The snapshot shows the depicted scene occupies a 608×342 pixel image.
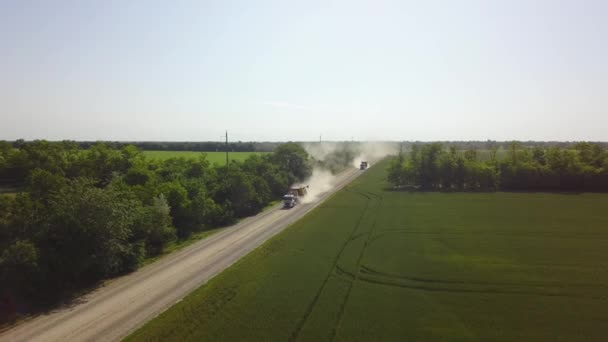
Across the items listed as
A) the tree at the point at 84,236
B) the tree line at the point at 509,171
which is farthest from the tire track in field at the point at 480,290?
the tree line at the point at 509,171

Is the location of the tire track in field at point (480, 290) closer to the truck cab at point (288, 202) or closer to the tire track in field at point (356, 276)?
the tire track in field at point (356, 276)

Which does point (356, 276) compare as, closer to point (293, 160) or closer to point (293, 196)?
point (293, 196)

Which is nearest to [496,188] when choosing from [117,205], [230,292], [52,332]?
[230,292]

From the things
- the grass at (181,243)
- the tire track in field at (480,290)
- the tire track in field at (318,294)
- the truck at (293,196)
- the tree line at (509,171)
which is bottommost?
the grass at (181,243)

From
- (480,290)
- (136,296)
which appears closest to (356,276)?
(480,290)

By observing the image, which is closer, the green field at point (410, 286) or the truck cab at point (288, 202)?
the green field at point (410, 286)

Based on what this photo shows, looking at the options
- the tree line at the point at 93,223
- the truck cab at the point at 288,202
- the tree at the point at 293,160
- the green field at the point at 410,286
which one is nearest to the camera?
the green field at the point at 410,286

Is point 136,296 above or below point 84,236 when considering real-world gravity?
below
